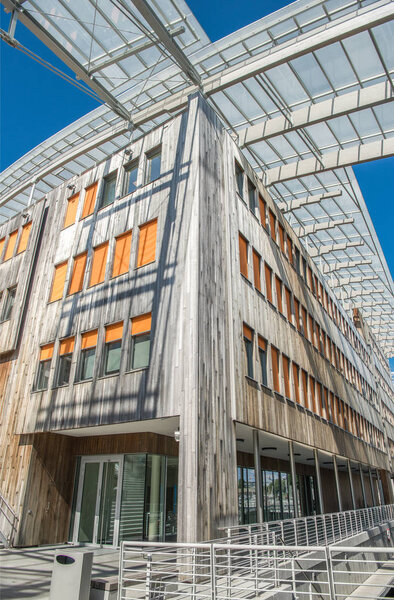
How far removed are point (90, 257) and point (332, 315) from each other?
19041 mm

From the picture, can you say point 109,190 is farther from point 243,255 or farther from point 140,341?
point 140,341

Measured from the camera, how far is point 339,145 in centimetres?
1948

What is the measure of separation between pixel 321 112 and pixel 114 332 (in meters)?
11.2

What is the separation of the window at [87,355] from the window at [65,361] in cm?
62

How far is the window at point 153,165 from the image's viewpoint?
14794 millimetres

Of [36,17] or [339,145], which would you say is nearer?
[36,17]

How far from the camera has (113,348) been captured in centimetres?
1313

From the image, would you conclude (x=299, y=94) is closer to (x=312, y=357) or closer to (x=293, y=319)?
(x=293, y=319)

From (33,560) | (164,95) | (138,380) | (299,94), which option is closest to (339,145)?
(299,94)

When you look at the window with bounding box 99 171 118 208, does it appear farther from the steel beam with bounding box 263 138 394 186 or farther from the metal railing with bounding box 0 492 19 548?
the metal railing with bounding box 0 492 19 548

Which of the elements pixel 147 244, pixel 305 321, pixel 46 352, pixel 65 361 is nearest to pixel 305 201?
pixel 305 321

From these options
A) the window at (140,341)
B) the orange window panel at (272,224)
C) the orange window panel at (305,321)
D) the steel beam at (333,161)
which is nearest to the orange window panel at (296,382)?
the orange window panel at (305,321)

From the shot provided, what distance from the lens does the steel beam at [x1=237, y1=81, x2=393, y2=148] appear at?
1490 centimetres

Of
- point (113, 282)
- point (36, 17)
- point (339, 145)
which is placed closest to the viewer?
point (36, 17)
